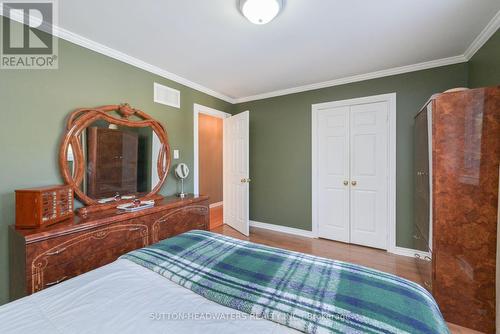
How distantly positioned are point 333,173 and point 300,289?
2.55 m

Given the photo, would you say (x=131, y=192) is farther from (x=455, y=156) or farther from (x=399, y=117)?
(x=399, y=117)

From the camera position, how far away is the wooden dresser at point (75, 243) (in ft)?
4.54

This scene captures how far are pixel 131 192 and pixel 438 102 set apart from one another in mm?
3162

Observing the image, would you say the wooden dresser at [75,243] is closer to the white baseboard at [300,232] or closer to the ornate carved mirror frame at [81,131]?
the ornate carved mirror frame at [81,131]

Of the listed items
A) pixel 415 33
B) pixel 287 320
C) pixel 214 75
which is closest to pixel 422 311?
pixel 287 320

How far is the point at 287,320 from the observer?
771 mm

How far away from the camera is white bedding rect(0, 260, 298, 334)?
2.42ft

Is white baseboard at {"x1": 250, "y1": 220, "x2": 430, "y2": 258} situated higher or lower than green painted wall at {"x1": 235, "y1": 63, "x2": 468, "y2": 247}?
lower

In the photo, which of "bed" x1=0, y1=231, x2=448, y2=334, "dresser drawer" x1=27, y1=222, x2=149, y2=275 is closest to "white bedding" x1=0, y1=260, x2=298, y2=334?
"bed" x1=0, y1=231, x2=448, y2=334

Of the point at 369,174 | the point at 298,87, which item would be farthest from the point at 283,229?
the point at 298,87

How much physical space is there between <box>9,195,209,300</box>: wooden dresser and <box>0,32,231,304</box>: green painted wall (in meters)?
0.38

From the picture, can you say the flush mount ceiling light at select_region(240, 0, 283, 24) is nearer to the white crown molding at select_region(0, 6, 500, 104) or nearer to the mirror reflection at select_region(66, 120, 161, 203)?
the white crown molding at select_region(0, 6, 500, 104)

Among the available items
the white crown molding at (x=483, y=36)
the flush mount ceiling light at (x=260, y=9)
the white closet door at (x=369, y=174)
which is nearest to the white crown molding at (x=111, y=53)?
the flush mount ceiling light at (x=260, y=9)

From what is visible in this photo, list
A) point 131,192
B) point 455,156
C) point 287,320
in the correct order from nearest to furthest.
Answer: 1. point 287,320
2. point 455,156
3. point 131,192
